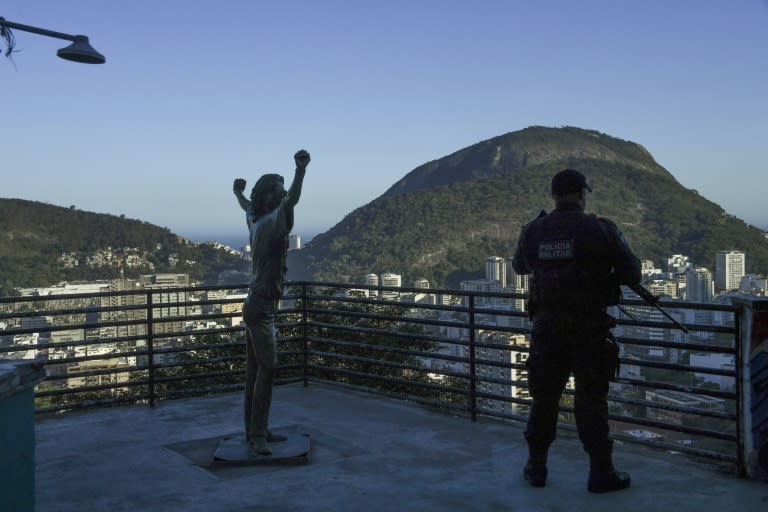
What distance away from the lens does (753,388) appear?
5.79 metres

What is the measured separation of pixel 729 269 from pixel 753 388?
1500 inches

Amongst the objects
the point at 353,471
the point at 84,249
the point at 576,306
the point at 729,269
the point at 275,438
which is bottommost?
the point at 353,471

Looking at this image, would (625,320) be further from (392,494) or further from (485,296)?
(392,494)

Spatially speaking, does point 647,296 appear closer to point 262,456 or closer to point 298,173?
point 298,173

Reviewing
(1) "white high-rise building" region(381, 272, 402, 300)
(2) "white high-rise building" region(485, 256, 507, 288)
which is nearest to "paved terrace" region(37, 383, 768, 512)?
(1) "white high-rise building" region(381, 272, 402, 300)

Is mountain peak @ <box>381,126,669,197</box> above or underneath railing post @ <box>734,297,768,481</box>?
above

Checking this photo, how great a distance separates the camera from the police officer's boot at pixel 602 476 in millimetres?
5426

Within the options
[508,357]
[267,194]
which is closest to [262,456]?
[267,194]

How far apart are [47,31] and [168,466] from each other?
3793 millimetres

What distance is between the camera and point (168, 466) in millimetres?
6473

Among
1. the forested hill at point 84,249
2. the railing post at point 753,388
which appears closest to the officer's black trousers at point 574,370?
the railing post at point 753,388

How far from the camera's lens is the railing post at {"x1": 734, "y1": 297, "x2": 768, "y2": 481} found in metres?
5.73

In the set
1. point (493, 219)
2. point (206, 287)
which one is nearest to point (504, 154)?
point (493, 219)

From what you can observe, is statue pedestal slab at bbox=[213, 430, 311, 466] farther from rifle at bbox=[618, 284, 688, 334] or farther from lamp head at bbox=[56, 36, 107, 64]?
lamp head at bbox=[56, 36, 107, 64]
